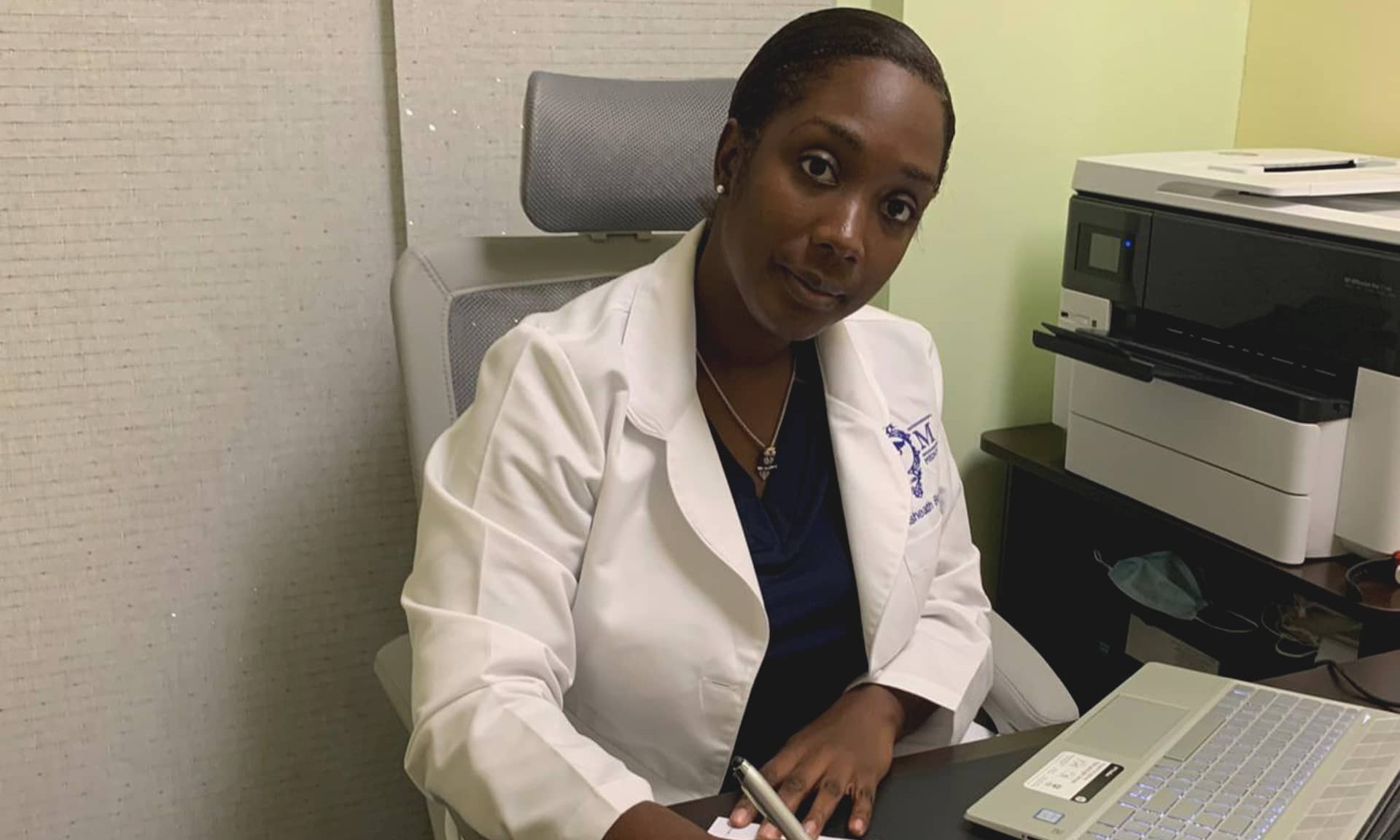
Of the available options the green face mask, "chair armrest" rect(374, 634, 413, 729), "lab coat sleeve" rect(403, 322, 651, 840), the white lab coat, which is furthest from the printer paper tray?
"chair armrest" rect(374, 634, 413, 729)

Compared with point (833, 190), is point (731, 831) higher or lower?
lower

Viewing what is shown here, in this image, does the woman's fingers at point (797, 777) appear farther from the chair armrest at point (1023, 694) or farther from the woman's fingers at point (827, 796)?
the chair armrest at point (1023, 694)

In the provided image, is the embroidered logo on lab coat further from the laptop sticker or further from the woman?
the laptop sticker

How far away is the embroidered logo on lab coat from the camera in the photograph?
1.23 m

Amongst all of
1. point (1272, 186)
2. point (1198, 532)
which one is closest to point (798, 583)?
point (1198, 532)

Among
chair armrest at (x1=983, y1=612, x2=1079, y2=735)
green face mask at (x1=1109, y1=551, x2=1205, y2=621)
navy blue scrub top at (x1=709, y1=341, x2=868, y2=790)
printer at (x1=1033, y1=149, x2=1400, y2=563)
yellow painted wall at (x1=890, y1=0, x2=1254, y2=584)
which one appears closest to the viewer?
navy blue scrub top at (x1=709, y1=341, x2=868, y2=790)

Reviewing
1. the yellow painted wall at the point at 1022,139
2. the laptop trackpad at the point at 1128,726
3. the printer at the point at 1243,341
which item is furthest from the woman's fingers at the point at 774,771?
the yellow painted wall at the point at 1022,139

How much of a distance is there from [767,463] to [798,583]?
120 millimetres

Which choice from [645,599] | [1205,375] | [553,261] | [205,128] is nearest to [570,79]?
[553,261]

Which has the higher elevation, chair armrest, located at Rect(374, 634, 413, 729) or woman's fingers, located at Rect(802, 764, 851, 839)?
woman's fingers, located at Rect(802, 764, 851, 839)

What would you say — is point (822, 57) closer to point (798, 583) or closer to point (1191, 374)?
point (798, 583)

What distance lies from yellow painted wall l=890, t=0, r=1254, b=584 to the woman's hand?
0.89 metres

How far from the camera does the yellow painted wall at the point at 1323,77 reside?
181 centimetres

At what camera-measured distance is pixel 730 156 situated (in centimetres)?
112
